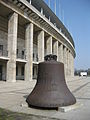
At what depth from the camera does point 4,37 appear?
3650 centimetres

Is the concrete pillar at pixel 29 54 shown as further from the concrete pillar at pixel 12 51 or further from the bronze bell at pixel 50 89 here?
the bronze bell at pixel 50 89

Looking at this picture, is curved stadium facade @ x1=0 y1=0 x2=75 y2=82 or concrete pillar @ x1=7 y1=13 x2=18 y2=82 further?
curved stadium facade @ x1=0 y1=0 x2=75 y2=82

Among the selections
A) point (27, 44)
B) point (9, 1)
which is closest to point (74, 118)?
point (9, 1)

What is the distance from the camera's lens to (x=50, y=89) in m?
8.56

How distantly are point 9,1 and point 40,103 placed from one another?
23419 millimetres

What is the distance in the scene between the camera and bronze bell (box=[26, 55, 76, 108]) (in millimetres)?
8195

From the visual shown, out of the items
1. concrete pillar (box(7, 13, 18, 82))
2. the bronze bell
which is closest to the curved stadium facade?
concrete pillar (box(7, 13, 18, 82))

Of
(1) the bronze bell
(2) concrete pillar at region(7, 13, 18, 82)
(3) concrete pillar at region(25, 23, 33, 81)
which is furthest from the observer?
(3) concrete pillar at region(25, 23, 33, 81)

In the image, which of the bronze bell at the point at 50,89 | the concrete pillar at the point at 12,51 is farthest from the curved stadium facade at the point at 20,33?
the bronze bell at the point at 50,89

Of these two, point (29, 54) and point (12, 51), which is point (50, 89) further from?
point (29, 54)

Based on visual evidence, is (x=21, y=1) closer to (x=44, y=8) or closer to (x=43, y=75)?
(x=44, y=8)

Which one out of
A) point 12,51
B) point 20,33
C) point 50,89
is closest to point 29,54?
point 12,51

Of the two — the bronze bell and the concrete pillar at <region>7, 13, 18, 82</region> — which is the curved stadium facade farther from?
the bronze bell

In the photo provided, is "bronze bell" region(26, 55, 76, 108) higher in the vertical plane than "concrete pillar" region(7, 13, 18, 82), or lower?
lower
